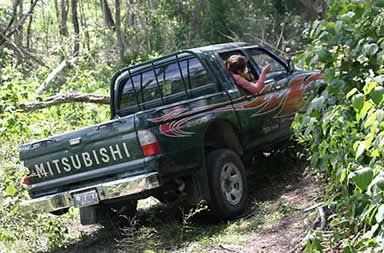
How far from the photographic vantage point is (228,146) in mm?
6777

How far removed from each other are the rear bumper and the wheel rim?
3.14 ft

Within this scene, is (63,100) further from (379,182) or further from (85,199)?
(379,182)

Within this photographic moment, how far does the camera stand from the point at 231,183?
21.1 feet

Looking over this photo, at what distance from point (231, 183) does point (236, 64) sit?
1.55 metres

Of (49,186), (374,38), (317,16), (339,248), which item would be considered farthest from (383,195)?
(317,16)

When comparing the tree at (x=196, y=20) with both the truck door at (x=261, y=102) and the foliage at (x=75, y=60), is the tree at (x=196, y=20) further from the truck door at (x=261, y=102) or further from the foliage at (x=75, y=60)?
the truck door at (x=261, y=102)

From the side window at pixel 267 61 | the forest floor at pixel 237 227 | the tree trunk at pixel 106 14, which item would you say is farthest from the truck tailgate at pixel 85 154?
the tree trunk at pixel 106 14

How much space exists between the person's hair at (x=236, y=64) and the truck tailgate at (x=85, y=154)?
1863mm

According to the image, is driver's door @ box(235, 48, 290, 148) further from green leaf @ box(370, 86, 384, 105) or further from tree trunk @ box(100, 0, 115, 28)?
tree trunk @ box(100, 0, 115, 28)

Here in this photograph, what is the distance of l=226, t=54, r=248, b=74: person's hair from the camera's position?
7.09m

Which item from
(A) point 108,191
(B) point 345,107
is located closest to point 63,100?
(A) point 108,191

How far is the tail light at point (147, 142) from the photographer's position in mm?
5695

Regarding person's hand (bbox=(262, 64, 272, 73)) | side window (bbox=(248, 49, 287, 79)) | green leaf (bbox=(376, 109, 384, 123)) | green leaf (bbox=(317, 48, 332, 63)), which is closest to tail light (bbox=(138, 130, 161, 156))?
green leaf (bbox=(317, 48, 332, 63))

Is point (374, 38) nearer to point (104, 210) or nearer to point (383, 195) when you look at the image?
point (383, 195)
